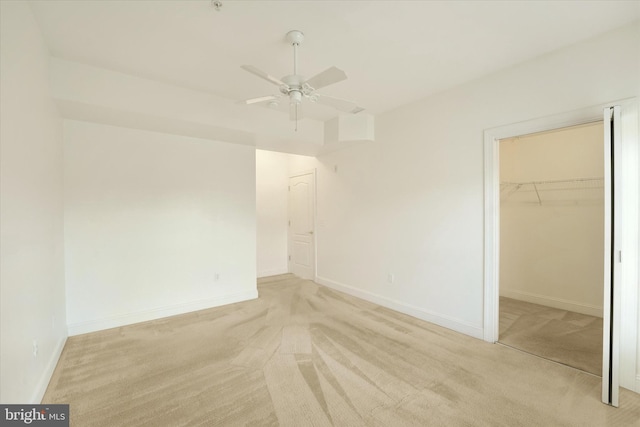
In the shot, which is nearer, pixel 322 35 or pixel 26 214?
pixel 26 214

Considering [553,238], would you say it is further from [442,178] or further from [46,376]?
[46,376]

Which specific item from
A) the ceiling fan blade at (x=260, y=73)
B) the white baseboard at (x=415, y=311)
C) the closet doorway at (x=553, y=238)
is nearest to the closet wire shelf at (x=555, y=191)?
the closet doorway at (x=553, y=238)

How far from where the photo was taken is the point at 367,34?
2.32m

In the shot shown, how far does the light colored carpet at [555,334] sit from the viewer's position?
262cm

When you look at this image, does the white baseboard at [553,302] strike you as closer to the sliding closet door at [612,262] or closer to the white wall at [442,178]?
the white wall at [442,178]

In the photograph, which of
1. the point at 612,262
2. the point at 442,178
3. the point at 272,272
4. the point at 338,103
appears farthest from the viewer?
the point at 272,272

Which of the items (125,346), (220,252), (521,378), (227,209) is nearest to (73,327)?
(125,346)

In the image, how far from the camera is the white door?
5.67m

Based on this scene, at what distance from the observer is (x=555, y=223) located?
395cm

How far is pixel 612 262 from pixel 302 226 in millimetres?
4658

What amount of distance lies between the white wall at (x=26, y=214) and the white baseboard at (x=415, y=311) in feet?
12.0

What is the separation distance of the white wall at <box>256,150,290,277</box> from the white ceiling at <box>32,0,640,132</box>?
3.10 m

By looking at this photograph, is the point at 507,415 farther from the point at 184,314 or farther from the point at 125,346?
the point at 184,314

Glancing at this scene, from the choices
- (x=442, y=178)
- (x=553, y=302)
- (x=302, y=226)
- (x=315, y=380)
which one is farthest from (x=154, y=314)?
(x=553, y=302)
